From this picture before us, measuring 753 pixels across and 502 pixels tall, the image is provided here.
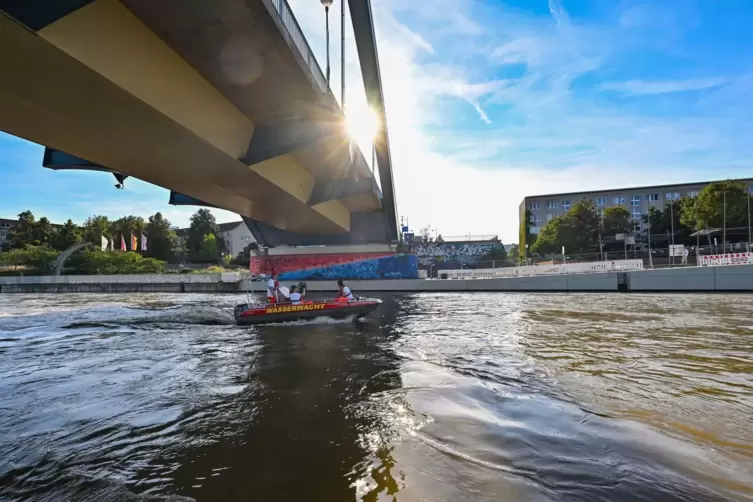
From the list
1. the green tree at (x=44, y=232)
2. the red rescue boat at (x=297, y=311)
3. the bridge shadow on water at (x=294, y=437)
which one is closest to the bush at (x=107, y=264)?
the green tree at (x=44, y=232)

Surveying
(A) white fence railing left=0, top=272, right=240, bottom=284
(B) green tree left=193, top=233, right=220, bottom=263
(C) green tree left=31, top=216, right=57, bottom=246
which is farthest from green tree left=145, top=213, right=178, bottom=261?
(A) white fence railing left=0, top=272, right=240, bottom=284

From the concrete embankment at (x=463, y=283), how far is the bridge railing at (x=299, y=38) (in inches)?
969

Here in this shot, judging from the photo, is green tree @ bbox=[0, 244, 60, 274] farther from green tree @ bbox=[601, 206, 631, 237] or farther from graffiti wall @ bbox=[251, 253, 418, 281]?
green tree @ bbox=[601, 206, 631, 237]

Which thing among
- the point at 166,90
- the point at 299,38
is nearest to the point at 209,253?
the point at 166,90

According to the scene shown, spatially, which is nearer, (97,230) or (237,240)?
(97,230)

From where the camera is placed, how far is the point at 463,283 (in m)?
33.6

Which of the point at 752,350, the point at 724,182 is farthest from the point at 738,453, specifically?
the point at 724,182

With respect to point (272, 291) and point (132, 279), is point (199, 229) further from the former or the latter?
point (272, 291)

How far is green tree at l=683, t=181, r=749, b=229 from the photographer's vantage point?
50.1m

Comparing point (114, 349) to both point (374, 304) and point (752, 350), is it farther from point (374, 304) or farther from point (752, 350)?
point (752, 350)

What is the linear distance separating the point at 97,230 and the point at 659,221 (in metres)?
99.3

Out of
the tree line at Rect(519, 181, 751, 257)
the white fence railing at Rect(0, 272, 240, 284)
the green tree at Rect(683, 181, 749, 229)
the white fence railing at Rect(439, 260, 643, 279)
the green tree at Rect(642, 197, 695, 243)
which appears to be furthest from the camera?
the green tree at Rect(642, 197, 695, 243)

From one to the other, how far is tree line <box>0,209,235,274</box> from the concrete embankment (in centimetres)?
806

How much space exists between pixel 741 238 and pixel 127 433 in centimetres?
7105
